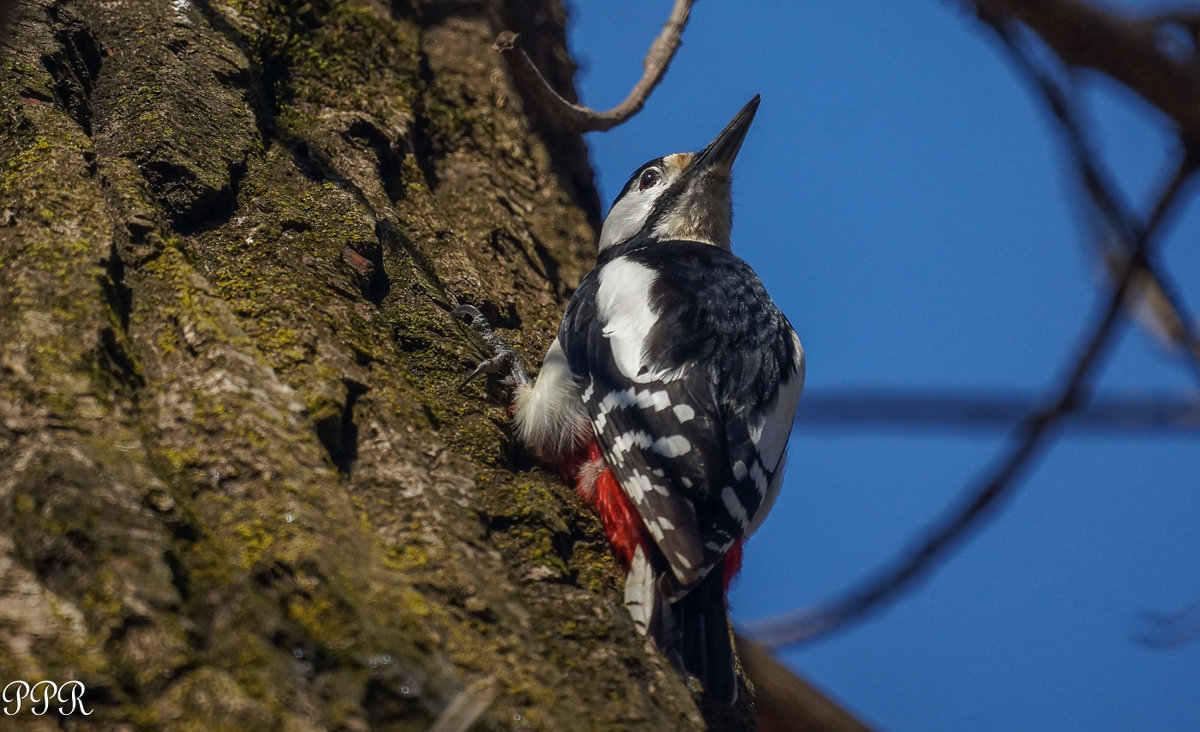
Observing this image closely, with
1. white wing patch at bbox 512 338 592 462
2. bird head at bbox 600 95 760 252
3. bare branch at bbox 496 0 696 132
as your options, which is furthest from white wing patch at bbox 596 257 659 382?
bird head at bbox 600 95 760 252

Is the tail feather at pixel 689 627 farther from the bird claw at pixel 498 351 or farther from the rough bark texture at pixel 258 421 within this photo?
the bird claw at pixel 498 351

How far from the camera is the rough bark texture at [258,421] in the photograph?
1471 millimetres

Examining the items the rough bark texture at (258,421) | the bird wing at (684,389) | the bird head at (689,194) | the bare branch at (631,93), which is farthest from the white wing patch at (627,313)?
the bird head at (689,194)

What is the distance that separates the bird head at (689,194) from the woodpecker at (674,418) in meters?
0.67

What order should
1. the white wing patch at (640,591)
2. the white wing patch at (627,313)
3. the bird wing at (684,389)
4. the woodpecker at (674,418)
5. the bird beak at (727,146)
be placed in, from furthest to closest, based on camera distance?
1. the bird beak at (727,146)
2. the white wing patch at (627,313)
3. the bird wing at (684,389)
4. the woodpecker at (674,418)
5. the white wing patch at (640,591)

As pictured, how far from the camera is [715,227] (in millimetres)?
4566

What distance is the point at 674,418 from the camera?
113 inches

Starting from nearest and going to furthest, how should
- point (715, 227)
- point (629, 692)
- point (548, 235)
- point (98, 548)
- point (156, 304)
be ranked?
1. point (98, 548)
2. point (629, 692)
3. point (156, 304)
4. point (548, 235)
5. point (715, 227)

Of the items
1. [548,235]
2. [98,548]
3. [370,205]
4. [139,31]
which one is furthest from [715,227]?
[98,548]

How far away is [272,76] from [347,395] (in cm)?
145

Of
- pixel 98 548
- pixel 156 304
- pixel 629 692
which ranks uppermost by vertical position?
pixel 156 304

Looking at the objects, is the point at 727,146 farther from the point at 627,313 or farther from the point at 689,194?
the point at 627,313

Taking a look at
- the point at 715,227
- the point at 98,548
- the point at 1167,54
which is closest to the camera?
the point at 1167,54

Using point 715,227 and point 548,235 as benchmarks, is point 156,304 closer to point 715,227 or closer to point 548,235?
point 548,235
